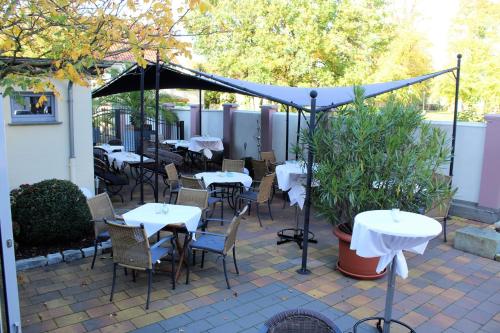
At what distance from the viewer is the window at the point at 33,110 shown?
595 cm

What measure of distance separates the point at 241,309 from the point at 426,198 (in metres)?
2.25

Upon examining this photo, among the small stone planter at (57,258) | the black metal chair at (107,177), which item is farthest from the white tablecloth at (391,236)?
the black metal chair at (107,177)

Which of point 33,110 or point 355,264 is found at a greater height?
point 33,110

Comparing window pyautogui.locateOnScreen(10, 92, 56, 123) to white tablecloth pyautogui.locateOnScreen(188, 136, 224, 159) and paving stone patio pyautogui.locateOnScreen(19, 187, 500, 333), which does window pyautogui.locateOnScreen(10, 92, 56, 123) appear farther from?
white tablecloth pyautogui.locateOnScreen(188, 136, 224, 159)

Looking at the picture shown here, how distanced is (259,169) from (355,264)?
3.77 meters

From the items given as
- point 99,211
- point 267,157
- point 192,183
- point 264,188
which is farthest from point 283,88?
point 99,211

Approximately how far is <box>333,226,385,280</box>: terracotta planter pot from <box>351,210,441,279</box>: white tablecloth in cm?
114

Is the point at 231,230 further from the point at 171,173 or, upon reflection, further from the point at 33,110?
the point at 33,110

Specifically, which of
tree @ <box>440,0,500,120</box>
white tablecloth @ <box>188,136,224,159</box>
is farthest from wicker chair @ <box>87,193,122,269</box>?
tree @ <box>440,0,500,120</box>

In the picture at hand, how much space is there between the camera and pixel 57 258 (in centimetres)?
489

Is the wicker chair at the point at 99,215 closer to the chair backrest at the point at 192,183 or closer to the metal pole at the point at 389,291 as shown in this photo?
the chair backrest at the point at 192,183

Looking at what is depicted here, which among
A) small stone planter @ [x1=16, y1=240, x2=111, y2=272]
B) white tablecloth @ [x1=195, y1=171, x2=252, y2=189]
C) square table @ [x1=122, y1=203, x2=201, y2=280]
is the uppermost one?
white tablecloth @ [x1=195, y1=171, x2=252, y2=189]

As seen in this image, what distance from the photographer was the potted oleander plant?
4.38 meters

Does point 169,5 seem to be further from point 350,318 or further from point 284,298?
point 350,318
